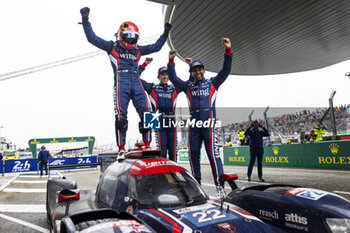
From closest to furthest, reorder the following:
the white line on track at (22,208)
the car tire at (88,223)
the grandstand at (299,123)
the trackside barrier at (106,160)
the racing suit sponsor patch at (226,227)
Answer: the car tire at (88,223) < the racing suit sponsor patch at (226,227) < the trackside barrier at (106,160) < the white line on track at (22,208) < the grandstand at (299,123)

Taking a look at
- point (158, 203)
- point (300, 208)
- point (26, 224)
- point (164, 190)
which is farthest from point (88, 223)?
point (26, 224)

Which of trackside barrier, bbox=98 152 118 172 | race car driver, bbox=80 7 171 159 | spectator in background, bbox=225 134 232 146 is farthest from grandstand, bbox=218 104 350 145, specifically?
trackside barrier, bbox=98 152 118 172

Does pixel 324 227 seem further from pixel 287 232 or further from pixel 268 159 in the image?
pixel 268 159

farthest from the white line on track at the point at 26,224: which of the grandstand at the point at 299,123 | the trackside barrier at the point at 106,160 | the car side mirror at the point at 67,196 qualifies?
the grandstand at the point at 299,123

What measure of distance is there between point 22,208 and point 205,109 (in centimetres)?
444

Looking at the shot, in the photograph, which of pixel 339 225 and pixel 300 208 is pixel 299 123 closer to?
pixel 300 208

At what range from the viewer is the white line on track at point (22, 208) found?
5043 mm

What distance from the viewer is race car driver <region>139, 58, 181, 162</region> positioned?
183 inches

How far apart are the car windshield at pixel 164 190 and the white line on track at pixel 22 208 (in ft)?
12.2

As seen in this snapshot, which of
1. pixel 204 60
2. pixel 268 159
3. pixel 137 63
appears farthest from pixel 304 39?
pixel 137 63

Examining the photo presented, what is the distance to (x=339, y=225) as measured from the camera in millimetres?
1913

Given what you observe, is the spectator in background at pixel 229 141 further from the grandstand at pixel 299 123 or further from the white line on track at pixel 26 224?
the white line on track at pixel 26 224

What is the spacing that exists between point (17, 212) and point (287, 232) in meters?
5.01

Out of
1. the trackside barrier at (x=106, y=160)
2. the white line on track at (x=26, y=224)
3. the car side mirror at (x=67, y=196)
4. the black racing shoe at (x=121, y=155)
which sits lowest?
the white line on track at (x=26, y=224)
